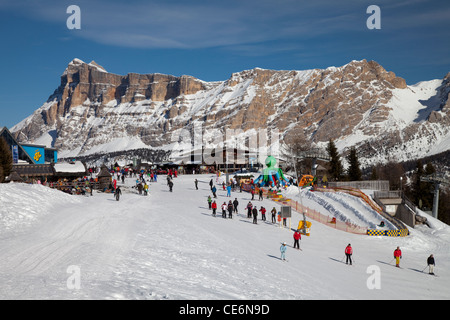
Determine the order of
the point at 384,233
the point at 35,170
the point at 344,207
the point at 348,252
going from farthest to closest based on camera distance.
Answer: the point at 35,170 < the point at 344,207 < the point at 384,233 < the point at 348,252

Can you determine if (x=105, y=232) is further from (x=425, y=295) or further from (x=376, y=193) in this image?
(x=376, y=193)

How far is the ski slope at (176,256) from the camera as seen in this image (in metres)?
11.0

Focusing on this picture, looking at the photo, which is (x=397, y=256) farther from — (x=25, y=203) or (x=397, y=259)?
(x=25, y=203)

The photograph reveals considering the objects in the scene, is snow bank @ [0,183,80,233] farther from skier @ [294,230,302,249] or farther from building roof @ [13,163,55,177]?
building roof @ [13,163,55,177]

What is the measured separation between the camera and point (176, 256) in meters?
14.9

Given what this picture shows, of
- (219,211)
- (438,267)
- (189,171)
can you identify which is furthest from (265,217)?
(189,171)

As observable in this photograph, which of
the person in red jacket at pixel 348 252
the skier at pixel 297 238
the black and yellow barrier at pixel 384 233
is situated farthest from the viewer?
the black and yellow barrier at pixel 384 233

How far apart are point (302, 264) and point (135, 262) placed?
7741mm

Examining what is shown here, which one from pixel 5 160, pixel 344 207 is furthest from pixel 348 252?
pixel 5 160

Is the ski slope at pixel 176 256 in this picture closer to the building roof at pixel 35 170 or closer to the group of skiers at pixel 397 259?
the group of skiers at pixel 397 259

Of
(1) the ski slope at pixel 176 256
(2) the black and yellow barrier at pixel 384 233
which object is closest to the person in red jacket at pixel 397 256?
(1) the ski slope at pixel 176 256

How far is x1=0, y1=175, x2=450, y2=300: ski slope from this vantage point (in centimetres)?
1102

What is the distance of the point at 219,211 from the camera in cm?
2794

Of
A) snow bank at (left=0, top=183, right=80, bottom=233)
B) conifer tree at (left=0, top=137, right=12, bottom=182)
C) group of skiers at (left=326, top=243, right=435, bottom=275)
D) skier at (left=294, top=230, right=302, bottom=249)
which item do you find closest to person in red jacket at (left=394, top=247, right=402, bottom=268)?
group of skiers at (left=326, top=243, right=435, bottom=275)
